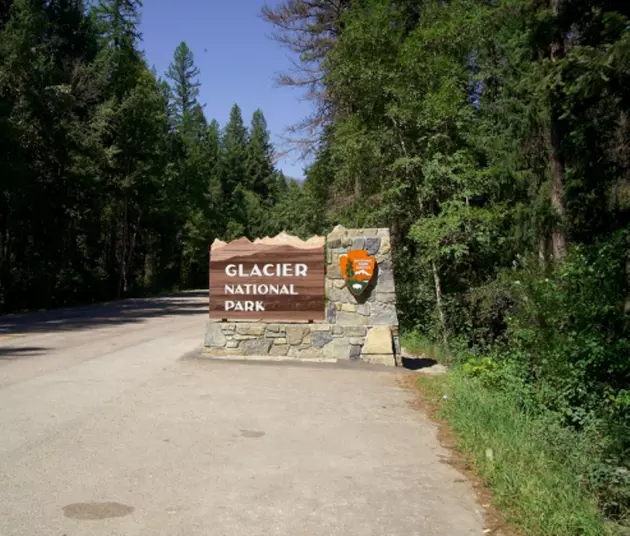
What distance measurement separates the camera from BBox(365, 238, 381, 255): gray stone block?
12234 millimetres

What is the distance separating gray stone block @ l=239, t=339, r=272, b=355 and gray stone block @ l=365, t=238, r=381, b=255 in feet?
8.62

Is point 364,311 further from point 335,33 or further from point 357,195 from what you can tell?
point 335,33

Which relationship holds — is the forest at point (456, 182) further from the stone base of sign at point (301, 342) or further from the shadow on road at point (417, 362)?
the stone base of sign at point (301, 342)

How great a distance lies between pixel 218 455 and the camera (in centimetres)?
613

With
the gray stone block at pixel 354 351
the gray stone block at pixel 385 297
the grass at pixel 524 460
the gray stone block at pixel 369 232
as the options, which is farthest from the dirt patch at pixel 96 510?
the gray stone block at pixel 369 232

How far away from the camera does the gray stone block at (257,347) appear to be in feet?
41.1

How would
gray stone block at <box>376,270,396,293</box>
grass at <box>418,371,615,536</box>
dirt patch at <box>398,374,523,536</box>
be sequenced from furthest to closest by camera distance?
gray stone block at <box>376,270,396,293</box>, dirt patch at <box>398,374,523,536</box>, grass at <box>418,371,615,536</box>

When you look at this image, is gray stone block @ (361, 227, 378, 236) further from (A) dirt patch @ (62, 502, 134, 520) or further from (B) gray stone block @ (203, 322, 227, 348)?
(A) dirt patch @ (62, 502, 134, 520)

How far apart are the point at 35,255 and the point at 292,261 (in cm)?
2334

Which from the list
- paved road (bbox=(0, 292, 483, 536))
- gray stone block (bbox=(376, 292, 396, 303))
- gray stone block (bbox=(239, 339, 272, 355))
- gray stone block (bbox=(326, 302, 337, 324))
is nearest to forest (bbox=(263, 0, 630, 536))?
paved road (bbox=(0, 292, 483, 536))

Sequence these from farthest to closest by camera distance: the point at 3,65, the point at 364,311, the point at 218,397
Answer: the point at 3,65 < the point at 364,311 < the point at 218,397

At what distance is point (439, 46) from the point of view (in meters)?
19.1

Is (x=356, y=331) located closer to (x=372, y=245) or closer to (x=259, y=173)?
(x=372, y=245)

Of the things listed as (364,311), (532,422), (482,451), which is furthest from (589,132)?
(482,451)
